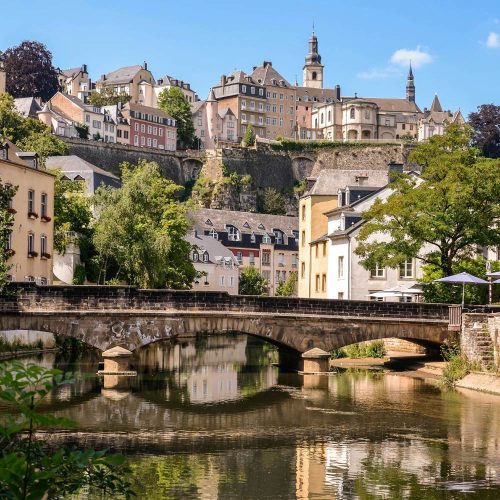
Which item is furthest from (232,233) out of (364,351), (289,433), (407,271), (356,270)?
(289,433)

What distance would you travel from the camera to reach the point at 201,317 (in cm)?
4366

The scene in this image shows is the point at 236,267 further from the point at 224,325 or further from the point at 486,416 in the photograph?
the point at 486,416

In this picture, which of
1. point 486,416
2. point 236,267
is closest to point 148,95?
point 236,267

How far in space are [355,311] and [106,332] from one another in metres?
10.4

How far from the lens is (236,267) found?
106m

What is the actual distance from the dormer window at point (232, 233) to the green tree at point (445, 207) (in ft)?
204

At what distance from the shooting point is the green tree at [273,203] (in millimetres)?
143625

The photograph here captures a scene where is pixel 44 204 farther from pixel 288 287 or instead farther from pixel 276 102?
pixel 276 102

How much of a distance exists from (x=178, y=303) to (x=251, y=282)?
65674 millimetres

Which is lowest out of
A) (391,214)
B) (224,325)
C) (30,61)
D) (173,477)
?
(173,477)

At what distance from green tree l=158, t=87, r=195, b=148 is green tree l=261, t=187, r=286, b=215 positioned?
2149 centimetres

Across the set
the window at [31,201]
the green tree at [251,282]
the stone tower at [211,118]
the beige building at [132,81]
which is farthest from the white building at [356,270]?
the beige building at [132,81]

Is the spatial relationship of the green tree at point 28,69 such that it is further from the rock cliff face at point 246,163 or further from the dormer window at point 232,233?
the dormer window at point 232,233

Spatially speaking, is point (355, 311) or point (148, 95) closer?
point (355, 311)
